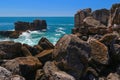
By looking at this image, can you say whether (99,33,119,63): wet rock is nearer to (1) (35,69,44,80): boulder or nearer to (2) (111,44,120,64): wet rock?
(2) (111,44,120,64): wet rock

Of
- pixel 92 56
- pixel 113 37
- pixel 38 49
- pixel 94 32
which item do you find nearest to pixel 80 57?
pixel 92 56

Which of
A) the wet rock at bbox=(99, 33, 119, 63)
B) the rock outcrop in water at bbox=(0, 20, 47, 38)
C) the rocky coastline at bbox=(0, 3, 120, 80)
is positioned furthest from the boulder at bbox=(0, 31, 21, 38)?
the wet rock at bbox=(99, 33, 119, 63)

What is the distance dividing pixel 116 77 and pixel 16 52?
6.63 m

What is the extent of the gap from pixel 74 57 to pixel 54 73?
5.40 feet

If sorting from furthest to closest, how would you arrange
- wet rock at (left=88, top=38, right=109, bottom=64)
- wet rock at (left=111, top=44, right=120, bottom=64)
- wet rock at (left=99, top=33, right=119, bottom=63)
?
1. wet rock at (left=99, top=33, right=119, bottom=63)
2. wet rock at (left=111, top=44, right=120, bottom=64)
3. wet rock at (left=88, top=38, right=109, bottom=64)

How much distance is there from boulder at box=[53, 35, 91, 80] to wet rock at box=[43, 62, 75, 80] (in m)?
0.41

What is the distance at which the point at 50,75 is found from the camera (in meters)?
16.1

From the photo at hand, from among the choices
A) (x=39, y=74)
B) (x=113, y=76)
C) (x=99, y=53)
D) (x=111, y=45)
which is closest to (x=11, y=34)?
(x=111, y=45)

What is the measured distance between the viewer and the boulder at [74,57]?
54.8ft

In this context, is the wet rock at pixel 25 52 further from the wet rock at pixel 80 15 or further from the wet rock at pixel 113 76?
the wet rock at pixel 80 15

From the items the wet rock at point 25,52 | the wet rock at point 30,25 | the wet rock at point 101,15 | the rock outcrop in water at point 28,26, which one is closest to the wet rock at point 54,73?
the wet rock at point 25,52

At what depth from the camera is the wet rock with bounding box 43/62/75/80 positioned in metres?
15.5

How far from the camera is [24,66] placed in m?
17.1

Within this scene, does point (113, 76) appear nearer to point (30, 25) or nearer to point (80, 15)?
point (80, 15)
